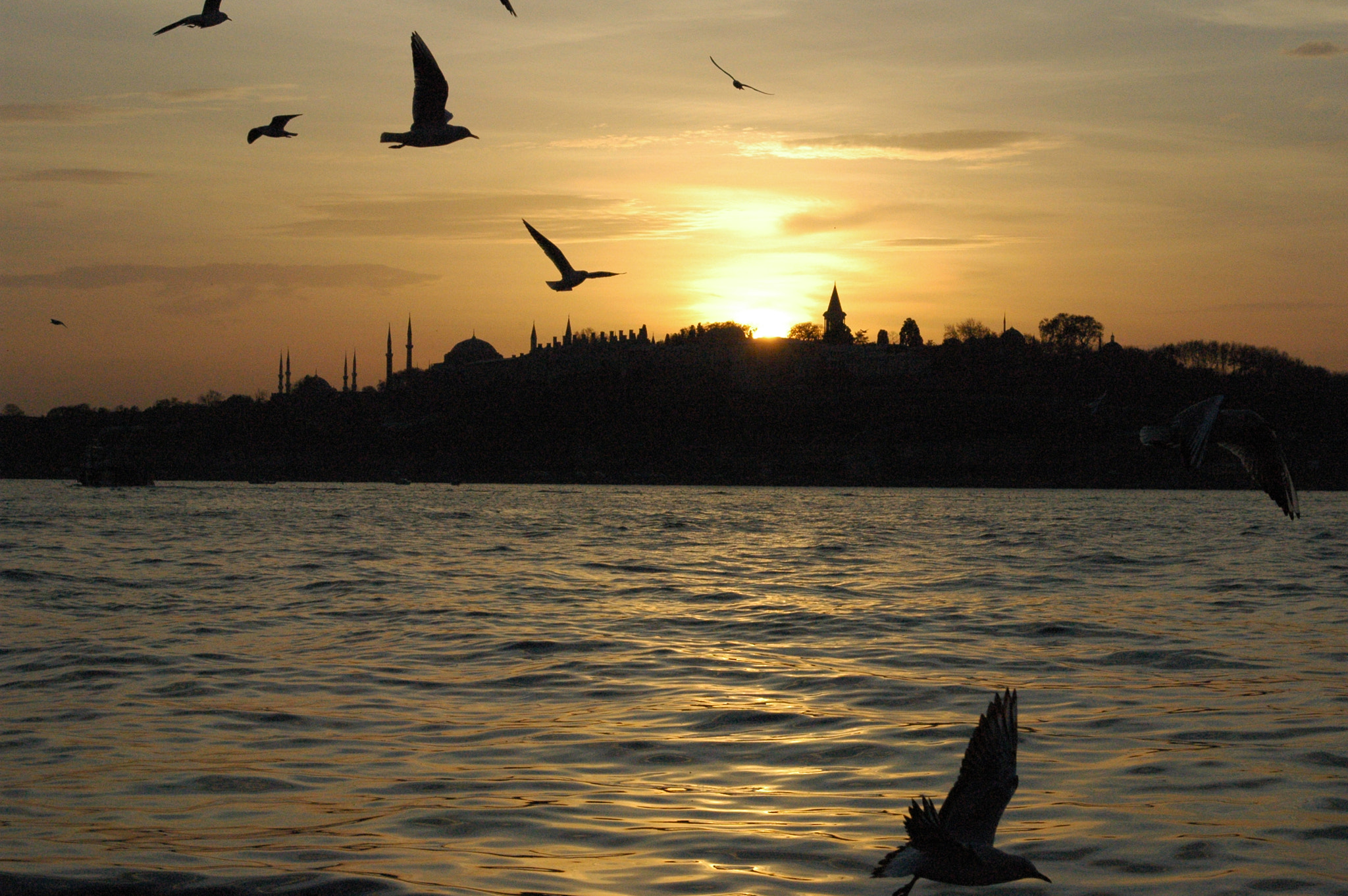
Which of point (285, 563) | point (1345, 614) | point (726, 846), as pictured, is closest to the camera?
point (726, 846)

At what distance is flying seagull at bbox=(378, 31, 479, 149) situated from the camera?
1055 centimetres

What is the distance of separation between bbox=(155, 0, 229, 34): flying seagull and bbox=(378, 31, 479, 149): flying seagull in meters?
1.36

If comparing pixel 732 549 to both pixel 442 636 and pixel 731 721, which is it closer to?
pixel 442 636

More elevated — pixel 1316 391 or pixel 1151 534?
pixel 1316 391

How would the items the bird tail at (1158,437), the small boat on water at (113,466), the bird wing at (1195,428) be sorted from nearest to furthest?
the bird wing at (1195,428)
the bird tail at (1158,437)
the small boat on water at (113,466)

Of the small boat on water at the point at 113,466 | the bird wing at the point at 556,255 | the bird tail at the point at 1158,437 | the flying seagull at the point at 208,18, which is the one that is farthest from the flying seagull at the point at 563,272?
the small boat on water at the point at 113,466

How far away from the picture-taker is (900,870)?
533 cm

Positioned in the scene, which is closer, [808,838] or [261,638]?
[808,838]

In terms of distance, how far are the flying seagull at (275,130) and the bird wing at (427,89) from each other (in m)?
1.90

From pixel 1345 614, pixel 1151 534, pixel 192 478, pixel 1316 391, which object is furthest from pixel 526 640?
pixel 192 478

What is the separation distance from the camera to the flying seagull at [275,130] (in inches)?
470

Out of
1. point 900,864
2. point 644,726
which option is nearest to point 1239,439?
point 900,864

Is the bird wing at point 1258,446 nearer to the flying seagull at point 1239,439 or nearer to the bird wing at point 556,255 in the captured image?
the flying seagull at point 1239,439

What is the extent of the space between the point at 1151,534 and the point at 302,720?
4000 centimetres
